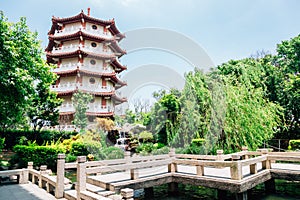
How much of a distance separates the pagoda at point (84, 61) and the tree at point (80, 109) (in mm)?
932

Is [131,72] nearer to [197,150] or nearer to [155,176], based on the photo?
[197,150]

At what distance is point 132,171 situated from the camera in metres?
5.44

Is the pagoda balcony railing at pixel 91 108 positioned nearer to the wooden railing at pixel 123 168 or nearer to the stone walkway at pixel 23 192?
the wooden railing at pixel 123 168

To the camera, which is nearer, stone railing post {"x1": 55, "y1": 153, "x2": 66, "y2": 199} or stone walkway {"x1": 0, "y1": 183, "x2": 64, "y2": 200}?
stone railing post {"x1": 55, "y1": 153, "x2": 66, "y2": 199}

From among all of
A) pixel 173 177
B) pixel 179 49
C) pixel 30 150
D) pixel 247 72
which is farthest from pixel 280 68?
pixel 30 150

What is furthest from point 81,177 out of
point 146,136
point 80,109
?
point 80,109

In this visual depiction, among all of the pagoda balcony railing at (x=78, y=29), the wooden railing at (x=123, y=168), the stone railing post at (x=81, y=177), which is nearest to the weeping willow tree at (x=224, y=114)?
the wooden railing at (x=123, y=168)

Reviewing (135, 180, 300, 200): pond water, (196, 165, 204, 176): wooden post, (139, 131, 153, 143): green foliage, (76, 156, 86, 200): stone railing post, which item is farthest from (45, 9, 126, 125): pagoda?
→ (76, 156, 86, 200): stone railing post

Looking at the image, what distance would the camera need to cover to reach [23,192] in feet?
17.8

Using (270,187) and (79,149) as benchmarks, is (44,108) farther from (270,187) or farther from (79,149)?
(270,187)

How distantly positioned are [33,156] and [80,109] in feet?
22.4

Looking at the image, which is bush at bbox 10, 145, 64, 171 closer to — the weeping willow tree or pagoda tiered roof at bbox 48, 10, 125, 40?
the weeping willow tree

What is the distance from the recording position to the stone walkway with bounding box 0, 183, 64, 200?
16.1 feet

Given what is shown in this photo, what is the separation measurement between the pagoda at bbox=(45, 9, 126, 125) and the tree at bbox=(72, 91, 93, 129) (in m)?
0.93
